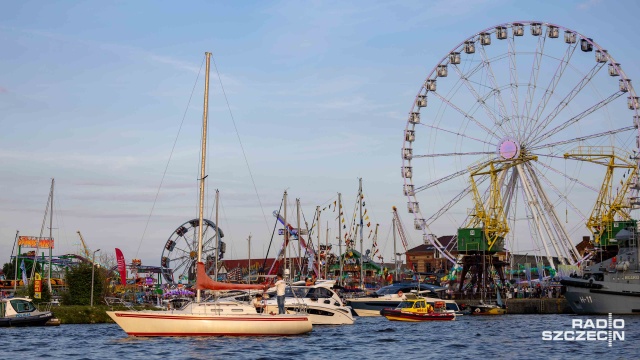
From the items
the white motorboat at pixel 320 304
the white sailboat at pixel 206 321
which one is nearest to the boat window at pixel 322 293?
the white motorboat at pixel 320 304

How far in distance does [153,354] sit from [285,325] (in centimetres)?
927

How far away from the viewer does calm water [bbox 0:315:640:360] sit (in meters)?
38.6

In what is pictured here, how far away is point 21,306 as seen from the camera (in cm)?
6419

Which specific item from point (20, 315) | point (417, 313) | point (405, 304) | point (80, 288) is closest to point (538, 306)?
point (405, 304)

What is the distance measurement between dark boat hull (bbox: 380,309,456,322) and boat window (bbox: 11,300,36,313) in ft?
88.4

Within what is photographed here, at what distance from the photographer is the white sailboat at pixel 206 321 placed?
4291 cm

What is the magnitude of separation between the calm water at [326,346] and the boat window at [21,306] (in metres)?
7.40

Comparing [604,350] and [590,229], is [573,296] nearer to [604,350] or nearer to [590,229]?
[590,229]

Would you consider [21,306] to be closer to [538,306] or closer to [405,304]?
[405,304]

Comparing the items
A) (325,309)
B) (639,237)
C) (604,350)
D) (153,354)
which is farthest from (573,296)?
(153,354)

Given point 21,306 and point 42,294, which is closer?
point 21,306

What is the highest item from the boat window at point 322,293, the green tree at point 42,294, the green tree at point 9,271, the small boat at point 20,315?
the green tree at point 9,271

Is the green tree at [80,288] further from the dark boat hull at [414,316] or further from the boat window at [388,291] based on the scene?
the dark boat hull at [414,316]

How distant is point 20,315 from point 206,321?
25.3m
